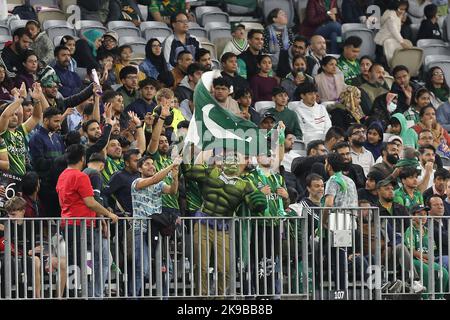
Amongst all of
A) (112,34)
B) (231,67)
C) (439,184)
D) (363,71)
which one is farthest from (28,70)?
(363,71)

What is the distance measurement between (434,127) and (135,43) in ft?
12.7

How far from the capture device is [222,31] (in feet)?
77.0

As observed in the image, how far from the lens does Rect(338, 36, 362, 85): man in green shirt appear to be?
23516 mm

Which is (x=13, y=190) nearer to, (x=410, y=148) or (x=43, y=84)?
(x=43, y=84)

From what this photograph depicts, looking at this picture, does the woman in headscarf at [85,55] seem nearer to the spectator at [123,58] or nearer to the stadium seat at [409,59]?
the spectator at [123,58]

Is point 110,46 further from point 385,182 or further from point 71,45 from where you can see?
point 385,182

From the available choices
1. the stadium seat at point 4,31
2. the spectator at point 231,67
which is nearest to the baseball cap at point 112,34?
the stadium seat at point 4,31

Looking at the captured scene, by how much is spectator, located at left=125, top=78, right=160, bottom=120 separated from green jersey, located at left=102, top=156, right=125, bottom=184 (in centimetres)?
183

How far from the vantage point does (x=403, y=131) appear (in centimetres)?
2236

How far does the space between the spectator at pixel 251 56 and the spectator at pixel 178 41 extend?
0.59 m

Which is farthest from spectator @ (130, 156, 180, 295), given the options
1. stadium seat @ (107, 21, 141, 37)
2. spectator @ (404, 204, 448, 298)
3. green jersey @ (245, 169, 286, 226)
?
stadium seat @ (107, 21, 141, 37)

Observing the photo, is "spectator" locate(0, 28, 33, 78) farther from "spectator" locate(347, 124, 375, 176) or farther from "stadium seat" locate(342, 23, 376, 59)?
"stadium seat" locate(342, 23, 376, 59)
